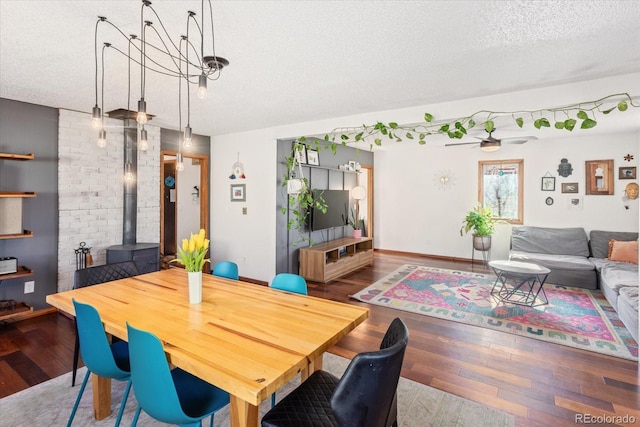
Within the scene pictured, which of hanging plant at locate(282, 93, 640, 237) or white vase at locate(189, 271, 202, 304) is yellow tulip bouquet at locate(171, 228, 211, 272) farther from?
hanging plant at locate(282, 93, 640, 237)

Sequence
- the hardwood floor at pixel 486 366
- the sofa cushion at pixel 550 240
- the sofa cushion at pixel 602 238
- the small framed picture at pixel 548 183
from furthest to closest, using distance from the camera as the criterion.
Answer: the small framed picture at pixel 548 183 < the sofa cushion at pixel 550 240 < the sofa cushion at pixel 602 238 < the hardwood floor at pixel 486 366

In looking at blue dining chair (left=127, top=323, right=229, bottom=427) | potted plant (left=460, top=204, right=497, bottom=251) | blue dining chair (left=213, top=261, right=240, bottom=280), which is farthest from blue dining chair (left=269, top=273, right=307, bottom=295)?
potted plant (left=460, top=204, right=497, bottom=251)

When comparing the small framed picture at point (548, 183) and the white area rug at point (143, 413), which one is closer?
the white area rug at point (143, 413)

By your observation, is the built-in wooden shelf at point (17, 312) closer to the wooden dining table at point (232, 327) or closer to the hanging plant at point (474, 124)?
the wooden dining table at point (232, 327)

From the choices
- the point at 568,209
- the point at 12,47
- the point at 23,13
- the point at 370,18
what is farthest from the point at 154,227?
the point at 568,209

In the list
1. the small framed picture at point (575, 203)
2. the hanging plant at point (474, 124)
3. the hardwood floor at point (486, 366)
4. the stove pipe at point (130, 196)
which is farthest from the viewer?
the small framed picture at point (575, 203)

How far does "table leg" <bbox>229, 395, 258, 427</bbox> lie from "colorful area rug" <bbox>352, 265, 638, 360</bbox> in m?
3.00

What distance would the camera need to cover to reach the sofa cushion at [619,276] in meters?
3.82

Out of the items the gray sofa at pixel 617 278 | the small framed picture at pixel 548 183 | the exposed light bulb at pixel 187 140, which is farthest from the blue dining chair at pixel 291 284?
the small framed picture at pixel 548 183

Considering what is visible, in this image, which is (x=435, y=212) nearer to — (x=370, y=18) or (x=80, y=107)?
(x=370, y=18)

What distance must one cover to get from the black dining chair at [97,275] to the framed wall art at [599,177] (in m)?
7.05

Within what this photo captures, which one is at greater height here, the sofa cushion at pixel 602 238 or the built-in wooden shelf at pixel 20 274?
the sofa cushion at pixel 602 238

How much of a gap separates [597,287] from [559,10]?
464 cm

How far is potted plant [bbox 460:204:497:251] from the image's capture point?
6.11 meters
